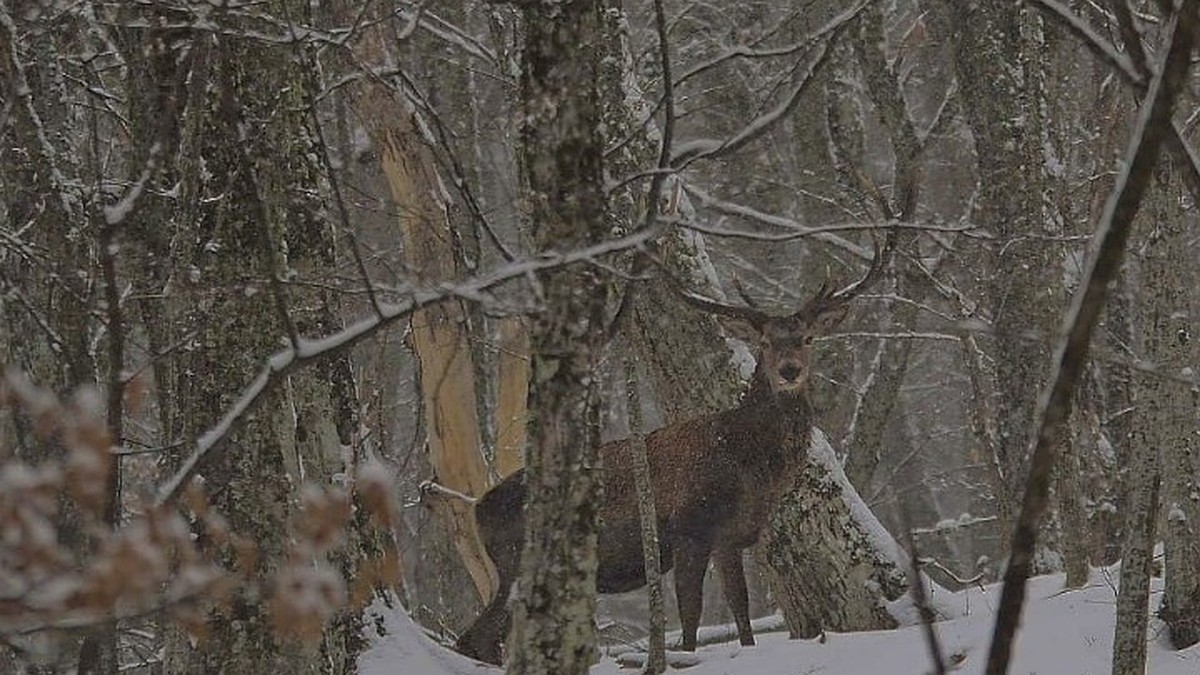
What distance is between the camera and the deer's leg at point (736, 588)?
788cm

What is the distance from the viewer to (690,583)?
780 cm

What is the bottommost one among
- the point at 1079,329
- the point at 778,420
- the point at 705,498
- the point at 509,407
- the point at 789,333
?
the point at 1079,329

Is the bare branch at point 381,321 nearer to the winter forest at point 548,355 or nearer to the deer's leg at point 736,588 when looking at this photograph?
the winter forest at point 548,355

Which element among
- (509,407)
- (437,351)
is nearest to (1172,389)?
(437,351)

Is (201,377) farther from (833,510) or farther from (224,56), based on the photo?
(833,510)

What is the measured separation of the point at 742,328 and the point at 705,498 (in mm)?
848

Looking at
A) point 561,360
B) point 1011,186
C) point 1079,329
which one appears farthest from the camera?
point 1011,186

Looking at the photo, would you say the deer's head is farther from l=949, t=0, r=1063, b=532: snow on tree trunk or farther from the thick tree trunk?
the thick tree trunk

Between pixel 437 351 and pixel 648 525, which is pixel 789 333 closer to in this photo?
pixel 648 525

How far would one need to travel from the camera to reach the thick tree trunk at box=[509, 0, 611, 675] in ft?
13.6

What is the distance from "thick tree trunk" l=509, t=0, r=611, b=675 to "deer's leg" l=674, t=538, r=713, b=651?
3.60m

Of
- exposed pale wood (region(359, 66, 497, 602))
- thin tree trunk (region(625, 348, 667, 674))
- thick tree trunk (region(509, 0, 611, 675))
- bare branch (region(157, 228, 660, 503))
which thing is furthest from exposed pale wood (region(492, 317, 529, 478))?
bare branch (region(157, 228, 660, 503))

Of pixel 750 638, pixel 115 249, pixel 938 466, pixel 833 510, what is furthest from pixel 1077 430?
pixel 938 466

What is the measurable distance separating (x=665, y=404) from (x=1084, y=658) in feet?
10.1
